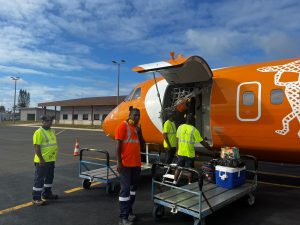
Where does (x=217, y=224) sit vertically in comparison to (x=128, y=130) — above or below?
below

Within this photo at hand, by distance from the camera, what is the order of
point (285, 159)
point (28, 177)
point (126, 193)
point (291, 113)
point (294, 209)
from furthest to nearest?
1. point (28, 177)
2. point (285, 159)
3. point (291, 113)
4. point (294, 209)
5. point (126, 193)

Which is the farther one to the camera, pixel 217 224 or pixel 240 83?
pixel 240 83

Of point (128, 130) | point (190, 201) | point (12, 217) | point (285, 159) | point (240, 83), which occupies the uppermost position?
point (240, 83)

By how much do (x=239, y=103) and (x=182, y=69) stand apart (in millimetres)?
2123

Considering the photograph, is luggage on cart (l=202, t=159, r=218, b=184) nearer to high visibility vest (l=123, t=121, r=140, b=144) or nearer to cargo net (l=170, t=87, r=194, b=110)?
high visibility vest (l=123, t=121, r=140, b=144)

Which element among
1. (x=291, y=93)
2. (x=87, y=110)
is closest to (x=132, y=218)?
(x=291, y=93)

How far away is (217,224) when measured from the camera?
6.08m

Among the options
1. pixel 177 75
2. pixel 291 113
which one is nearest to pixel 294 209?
pixel 291 113

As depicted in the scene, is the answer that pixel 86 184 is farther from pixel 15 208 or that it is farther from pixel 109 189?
pixel 15 208

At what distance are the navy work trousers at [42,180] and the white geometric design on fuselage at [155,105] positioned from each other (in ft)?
14.3

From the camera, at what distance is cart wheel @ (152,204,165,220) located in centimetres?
625

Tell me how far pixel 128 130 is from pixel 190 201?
74.5 inches

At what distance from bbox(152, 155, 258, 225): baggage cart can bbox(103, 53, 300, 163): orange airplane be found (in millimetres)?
1741

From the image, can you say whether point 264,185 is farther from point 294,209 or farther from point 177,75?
point 177,75
